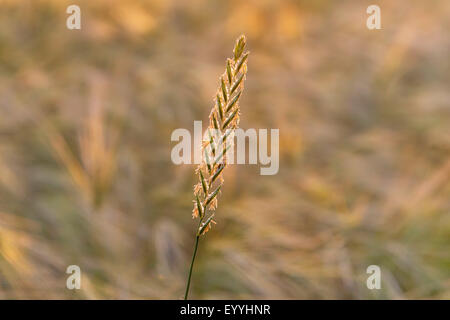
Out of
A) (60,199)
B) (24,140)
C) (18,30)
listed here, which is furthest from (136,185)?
(18,30)

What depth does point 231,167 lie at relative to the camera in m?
1.17

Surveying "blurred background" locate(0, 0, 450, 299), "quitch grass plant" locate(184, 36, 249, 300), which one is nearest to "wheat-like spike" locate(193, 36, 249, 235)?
"quitch grass plant" locate(184, 36, 249, 300)

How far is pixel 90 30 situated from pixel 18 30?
202mm

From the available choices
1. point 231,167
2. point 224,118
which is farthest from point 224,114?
point 231,167

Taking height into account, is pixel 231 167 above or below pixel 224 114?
above

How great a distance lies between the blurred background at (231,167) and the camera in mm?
987

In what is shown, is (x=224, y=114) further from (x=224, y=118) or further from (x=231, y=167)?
(x=231, y=167)

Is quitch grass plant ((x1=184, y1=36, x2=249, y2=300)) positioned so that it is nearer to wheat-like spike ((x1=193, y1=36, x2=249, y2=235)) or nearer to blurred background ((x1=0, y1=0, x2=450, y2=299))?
wheat-like spike ((x1=193, y1=36, x2=249, y2=235))

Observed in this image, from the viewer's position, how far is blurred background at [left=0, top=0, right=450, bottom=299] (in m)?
0.99

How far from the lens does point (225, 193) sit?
1.15m

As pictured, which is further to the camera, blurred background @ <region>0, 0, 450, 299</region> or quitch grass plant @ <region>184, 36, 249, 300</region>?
blurred background @ <region>0, 0, 450, 299</region>

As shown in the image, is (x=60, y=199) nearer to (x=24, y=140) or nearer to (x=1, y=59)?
(x=24, y=140)

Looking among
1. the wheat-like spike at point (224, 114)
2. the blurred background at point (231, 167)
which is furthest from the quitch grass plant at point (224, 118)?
the blurred background at point (231, 167)

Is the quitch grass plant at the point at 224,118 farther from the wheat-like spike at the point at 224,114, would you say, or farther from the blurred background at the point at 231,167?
the blurred background at the point at 231,167
